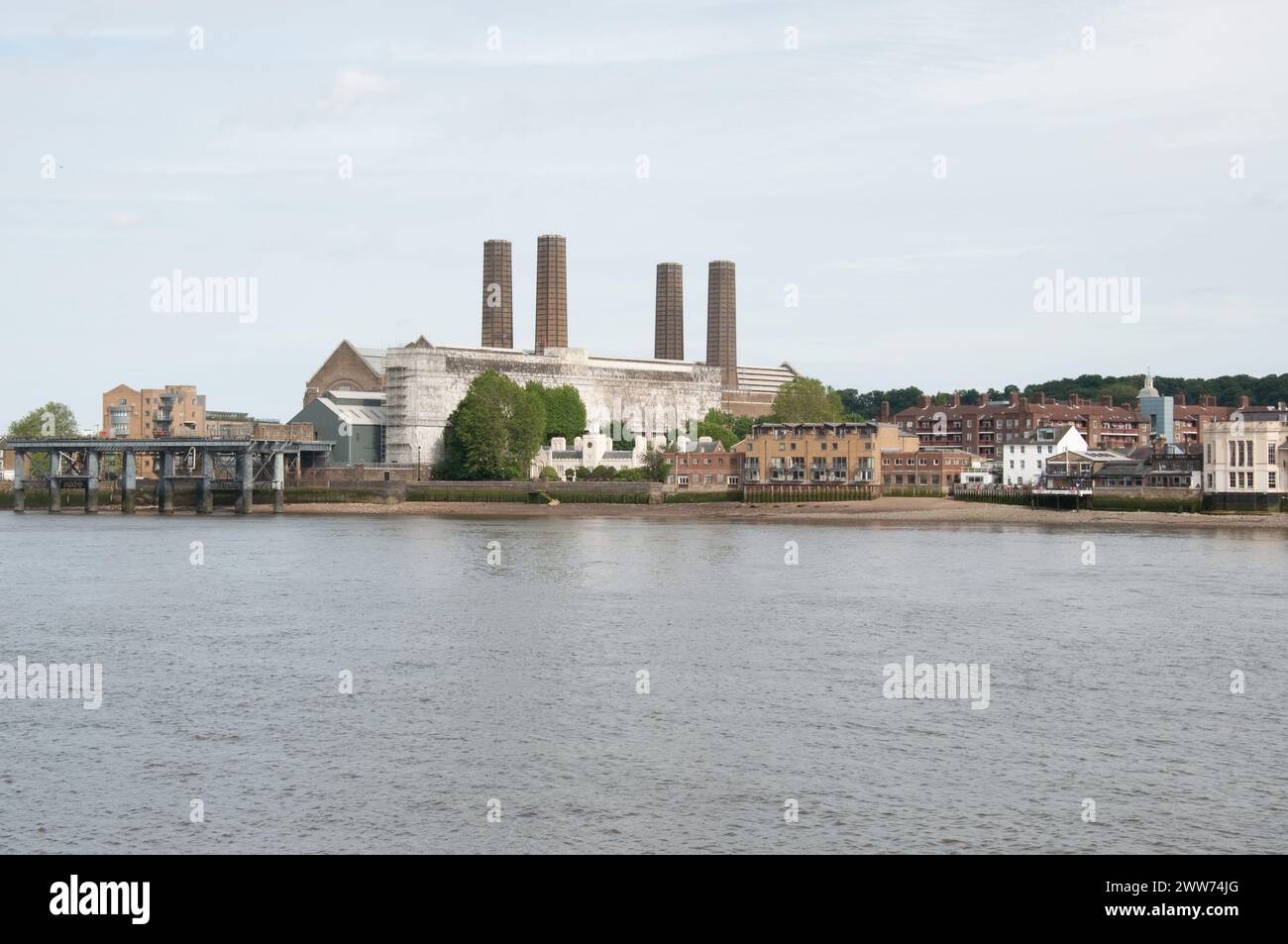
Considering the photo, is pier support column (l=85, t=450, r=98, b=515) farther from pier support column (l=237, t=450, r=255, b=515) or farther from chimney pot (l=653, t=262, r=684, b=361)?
chimney pot (l=653, t=262, r=684, b=361)

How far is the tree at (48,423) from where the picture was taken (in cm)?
17150

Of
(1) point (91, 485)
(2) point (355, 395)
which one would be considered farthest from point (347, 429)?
(1) point (91, 485)

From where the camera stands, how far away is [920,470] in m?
133

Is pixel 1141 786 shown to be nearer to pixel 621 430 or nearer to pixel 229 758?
pixel 229 758

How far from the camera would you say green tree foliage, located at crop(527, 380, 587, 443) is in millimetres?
155250

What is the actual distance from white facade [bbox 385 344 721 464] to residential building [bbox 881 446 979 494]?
4562 centimetres

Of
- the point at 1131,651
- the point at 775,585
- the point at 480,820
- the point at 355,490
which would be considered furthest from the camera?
the point at 355,490

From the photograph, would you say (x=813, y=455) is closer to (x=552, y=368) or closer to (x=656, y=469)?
(x=656, y=469)

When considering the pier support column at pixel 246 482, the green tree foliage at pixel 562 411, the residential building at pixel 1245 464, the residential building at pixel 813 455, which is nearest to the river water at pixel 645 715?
the residential building at pixel 1245 464

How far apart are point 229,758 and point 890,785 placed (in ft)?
40.9

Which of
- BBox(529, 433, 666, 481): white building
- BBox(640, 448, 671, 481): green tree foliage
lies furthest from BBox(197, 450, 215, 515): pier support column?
BBox(640, 448, 671, 481): green tree foliage

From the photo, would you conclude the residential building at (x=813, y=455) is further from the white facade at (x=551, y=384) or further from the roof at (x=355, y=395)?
the roof at (x=355, y=395)

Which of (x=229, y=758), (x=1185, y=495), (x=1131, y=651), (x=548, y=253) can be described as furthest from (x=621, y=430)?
(x=229, y=758)

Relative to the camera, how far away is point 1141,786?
2675cm
